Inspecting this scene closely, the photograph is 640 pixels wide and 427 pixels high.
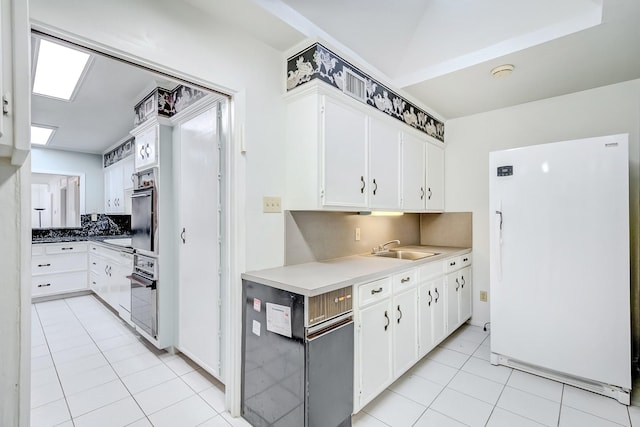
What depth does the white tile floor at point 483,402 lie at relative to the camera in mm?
1787

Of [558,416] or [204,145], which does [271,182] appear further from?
[558,416]

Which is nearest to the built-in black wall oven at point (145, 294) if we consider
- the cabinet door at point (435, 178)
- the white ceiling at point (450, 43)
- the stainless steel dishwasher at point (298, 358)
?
the stainless steel dishwasher at point (298, 358)

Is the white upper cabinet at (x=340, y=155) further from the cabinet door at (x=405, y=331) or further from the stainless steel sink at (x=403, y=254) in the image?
the cabinet door at (x=405, y=331)

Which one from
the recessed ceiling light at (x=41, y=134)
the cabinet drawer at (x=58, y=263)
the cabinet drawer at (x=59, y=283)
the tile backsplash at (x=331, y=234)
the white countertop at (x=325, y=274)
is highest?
the recessed ceiling light at (x=41, y=134)

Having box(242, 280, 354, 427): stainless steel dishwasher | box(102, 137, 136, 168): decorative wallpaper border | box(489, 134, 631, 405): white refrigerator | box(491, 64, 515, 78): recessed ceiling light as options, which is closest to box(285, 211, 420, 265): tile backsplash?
box(242, 280, 354, 427): stainless steel dishwasher

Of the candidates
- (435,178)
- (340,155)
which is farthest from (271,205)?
(435,178)

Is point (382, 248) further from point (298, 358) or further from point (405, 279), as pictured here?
point (298, 358)

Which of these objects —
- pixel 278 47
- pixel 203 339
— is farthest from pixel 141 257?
pixel 278 47

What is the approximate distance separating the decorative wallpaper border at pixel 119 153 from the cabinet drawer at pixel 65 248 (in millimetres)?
1381

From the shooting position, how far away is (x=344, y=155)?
6.88 ft

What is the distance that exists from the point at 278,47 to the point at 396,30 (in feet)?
3.19

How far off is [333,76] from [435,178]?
184 cm

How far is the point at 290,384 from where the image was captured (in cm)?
154

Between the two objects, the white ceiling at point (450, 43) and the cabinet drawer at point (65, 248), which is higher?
the white ceiling at point (450, 43)
